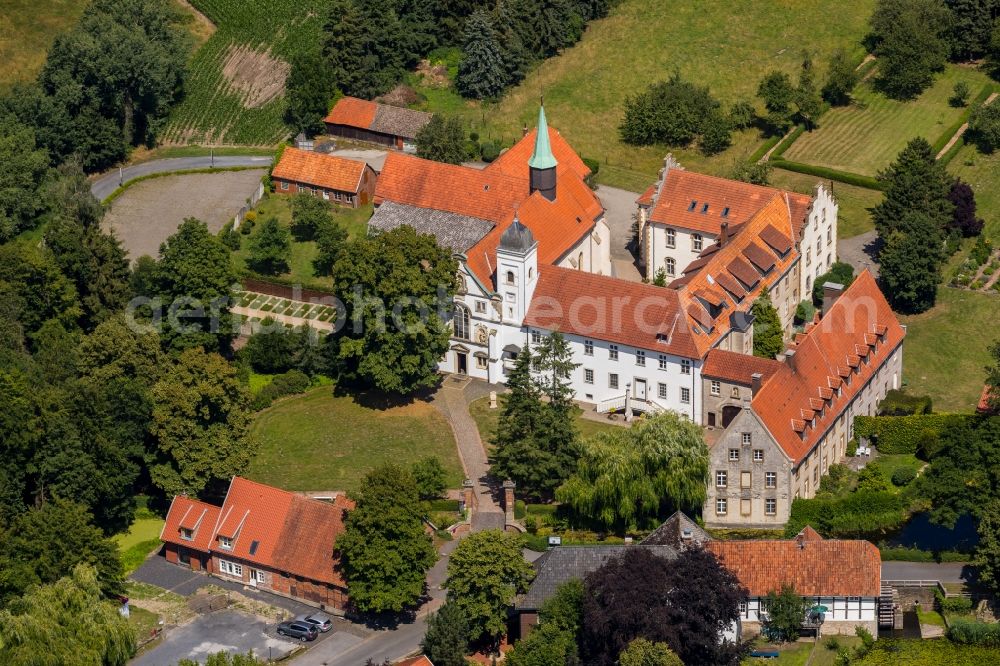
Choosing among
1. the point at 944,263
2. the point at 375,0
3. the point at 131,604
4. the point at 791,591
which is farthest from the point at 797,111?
the point at 131,604

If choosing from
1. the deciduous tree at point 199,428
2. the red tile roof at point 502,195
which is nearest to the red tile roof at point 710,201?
the red tile roof at point 502,195

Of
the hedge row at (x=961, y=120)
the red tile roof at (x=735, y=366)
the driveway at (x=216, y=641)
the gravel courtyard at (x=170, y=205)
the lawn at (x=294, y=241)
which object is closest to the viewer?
the driveway at (x=216, y=641)

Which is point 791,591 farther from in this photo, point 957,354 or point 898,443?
point 957,354

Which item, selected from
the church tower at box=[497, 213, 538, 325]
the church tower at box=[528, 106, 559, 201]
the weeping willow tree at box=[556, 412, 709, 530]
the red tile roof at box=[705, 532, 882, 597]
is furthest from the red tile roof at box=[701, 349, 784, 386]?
the church tower at box=[528, 106, 559, 201]

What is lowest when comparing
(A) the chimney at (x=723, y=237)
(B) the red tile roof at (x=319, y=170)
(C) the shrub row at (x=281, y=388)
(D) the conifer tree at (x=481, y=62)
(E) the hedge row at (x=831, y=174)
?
(C) the shrub row at (x=281, y=388)

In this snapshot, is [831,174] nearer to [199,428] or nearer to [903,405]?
[903,405]

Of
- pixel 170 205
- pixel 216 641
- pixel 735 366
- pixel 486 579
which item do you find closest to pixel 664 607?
pixel 486 579

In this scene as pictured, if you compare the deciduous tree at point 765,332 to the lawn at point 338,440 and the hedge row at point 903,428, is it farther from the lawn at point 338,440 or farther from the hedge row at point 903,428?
the lawn at point 338,440
